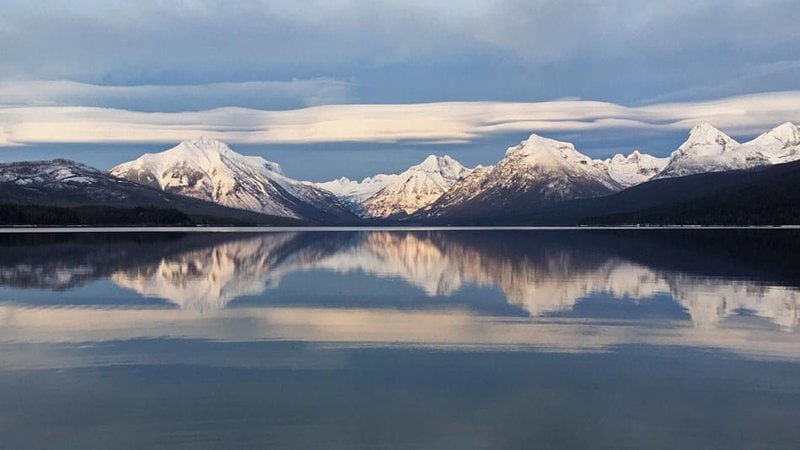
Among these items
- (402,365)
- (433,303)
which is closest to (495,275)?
(433,303)

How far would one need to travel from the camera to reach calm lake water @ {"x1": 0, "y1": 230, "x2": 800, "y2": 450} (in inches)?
650

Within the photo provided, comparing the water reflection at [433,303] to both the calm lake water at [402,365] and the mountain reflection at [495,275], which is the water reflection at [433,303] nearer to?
the mountain reflection at [495,275]

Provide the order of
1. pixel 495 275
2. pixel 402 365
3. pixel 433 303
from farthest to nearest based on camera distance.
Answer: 1. pixel 495 275
2. pixel 433 303
3. pixel 402 365

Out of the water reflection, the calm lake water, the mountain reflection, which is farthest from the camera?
the mountain reflection

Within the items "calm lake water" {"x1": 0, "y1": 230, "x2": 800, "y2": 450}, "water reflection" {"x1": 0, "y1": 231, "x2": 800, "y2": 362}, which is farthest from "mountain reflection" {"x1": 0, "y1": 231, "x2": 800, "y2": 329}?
"calm lake water" {"x1": 0, "y1": 230, "x2": 800, "y2": 450}

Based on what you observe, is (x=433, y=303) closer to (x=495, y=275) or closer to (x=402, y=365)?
(x=402, y=365)

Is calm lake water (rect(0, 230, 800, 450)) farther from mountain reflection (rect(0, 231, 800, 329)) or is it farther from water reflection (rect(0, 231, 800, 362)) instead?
mountain reflection (rect(0, 231, 800, 329))

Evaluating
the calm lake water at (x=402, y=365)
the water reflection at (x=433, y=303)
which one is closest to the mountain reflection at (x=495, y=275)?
the water reflection at (x=433, y=303)

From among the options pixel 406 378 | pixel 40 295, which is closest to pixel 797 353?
pixel 406 378

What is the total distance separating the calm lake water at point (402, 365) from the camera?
1650cm

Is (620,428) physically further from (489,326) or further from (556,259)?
(556,259)

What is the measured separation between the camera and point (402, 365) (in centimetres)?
2256

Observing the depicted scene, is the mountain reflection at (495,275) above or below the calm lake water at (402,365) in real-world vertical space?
above

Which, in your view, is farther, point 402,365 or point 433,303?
point 433,303
